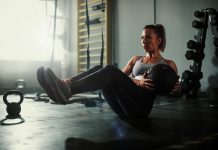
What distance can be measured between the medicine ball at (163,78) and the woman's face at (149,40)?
1.01 feet

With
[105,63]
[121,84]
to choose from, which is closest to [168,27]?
[105,63]

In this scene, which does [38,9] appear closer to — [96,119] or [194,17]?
[194,17]

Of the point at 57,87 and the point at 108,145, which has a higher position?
the point at 57,87

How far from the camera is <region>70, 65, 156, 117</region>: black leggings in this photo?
169cm

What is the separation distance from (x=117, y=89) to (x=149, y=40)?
48 cm

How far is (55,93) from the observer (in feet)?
5.32

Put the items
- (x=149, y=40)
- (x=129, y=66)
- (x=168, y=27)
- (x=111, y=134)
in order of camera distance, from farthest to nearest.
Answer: (x=168, y=27)
(x=129, y=66)
(x=149, y=40)
(x=111, y=134)

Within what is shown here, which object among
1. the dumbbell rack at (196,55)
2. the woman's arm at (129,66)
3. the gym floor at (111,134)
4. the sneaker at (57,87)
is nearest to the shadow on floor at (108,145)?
the gym floor at (111,134)

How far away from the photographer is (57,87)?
1.61m

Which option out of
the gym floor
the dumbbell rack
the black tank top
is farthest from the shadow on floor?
the dumbbell rack

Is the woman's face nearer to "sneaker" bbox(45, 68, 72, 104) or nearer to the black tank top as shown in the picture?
the black tank top

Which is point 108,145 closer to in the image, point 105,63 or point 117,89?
point 117,89

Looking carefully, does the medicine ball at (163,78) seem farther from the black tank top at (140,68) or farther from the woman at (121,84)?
the black tank top at (140,68)

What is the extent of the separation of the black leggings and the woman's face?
37 cm
